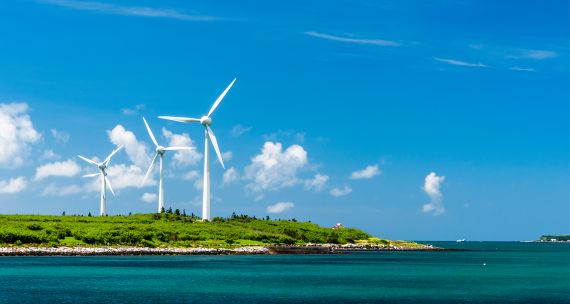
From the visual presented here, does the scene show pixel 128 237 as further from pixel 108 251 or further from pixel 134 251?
pixel 108 251

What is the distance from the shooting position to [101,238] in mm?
164250

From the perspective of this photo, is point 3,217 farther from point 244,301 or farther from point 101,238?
point 244,301

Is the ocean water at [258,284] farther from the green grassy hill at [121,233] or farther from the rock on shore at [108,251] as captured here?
the green grassy hill at [121,233]

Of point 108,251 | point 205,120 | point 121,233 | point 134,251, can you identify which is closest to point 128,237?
point 121,233

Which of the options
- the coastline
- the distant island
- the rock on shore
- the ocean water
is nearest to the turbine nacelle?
the distant island

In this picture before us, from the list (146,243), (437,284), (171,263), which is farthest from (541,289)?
(146,243)

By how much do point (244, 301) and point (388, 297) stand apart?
14755mm

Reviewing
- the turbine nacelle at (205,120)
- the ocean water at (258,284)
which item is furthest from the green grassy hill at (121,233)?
the ocean water at (258,284)

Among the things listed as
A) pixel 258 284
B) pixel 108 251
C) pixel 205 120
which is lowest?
pixel 258 284

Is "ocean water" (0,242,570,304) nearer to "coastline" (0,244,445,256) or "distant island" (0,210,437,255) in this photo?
"coastline" (0,244,445,256)

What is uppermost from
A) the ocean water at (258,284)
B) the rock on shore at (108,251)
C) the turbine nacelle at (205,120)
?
the turbine nacelle at (205,120)

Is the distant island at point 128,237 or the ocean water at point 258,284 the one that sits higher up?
the distant island at point 128,237

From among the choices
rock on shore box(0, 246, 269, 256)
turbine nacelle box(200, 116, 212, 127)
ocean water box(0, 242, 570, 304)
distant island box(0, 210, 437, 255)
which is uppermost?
turbine nacelle box(200, 116, 212, 127)

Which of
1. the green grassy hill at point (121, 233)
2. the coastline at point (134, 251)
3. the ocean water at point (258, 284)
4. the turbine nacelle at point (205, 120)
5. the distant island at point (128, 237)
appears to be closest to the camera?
the ocean water at point (258, 284)
